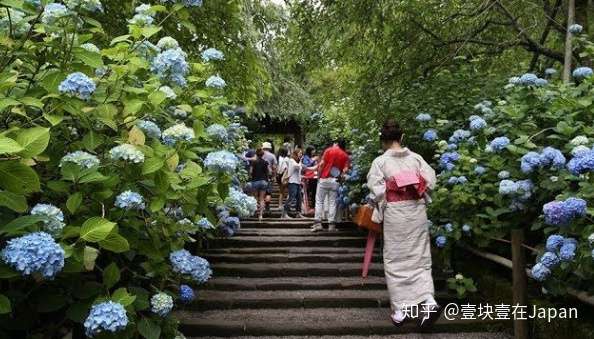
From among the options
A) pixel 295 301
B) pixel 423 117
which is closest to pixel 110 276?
pixel 295 301

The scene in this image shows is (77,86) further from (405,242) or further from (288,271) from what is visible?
(288,271)

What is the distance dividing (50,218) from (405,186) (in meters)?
2.82

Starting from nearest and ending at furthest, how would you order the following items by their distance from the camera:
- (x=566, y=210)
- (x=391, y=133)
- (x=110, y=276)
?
(x=110, y=276) < (x=566, y=210) < (x=391, y=133)

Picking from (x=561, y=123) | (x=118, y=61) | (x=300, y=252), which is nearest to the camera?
(x=118, y=61)

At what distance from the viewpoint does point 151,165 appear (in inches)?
78.7

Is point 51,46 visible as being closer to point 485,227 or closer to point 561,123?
point 561,123

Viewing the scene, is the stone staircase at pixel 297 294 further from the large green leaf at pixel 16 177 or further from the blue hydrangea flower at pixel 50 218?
the large green leaf at pixel 16 177

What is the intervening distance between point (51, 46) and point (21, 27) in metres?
0.19

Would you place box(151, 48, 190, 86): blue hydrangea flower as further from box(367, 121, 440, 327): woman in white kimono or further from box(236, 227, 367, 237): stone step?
box(236, 227, 367, 237): stone step

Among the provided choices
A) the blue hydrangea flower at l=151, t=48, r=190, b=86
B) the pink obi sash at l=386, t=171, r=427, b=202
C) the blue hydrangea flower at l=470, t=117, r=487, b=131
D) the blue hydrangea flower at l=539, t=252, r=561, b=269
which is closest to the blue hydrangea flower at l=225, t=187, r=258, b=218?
the blue hydrangea flower at l=151, t=48, r=190, b=86

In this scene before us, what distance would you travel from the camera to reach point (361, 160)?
24.5ft

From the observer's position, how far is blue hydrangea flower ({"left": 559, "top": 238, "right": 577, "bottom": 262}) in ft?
8.67

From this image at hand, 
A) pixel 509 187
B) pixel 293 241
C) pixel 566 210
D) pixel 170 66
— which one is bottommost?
pixel 293 241

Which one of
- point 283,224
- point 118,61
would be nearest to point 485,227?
point 118,61
